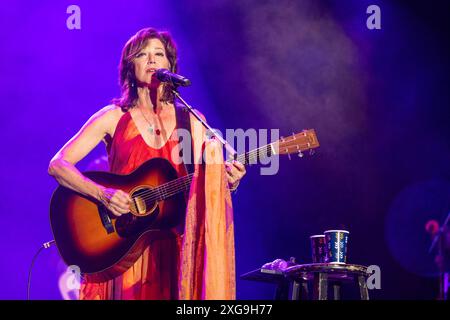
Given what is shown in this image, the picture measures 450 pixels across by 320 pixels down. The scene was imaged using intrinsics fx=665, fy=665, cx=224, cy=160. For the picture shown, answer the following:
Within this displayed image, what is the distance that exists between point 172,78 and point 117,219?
0.96 meters

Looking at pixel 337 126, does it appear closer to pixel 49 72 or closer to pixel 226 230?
pixel 49 72

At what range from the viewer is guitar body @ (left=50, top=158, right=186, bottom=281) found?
13.6 feet

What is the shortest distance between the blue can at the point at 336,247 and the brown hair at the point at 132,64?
143 cm

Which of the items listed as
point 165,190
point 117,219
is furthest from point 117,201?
point 165,190

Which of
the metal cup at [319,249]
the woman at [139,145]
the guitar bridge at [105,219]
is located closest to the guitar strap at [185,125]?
the woman at [139,145]

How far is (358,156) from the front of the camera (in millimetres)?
6473

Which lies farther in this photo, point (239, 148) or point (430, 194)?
point (430, 194)

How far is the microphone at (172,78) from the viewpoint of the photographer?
3.99 metres

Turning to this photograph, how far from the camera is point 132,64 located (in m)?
4.64

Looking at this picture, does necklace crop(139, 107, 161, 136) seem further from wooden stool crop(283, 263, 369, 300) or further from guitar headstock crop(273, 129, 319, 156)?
wooden stool crop(283, 263, 369, 300)

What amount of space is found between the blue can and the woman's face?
1617 millimetres

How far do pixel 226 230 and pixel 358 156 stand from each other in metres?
3.39
